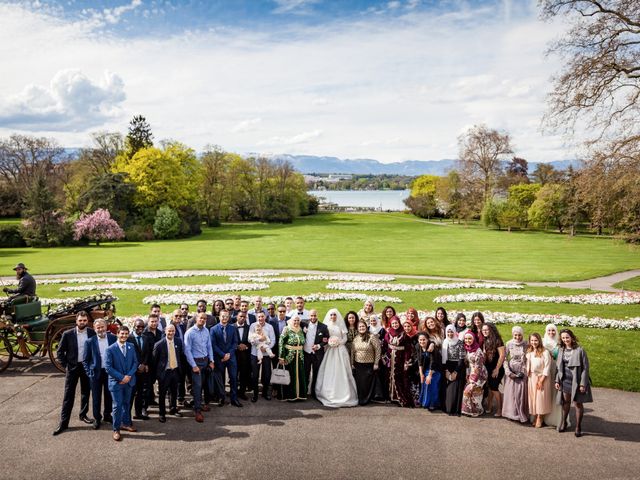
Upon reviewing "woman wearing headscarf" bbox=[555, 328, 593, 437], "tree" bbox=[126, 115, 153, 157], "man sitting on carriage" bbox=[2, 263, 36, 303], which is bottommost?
"woman wearing headscarf" bbox=[555, 328, 593, 437]

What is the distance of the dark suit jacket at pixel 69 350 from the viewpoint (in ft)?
30.8

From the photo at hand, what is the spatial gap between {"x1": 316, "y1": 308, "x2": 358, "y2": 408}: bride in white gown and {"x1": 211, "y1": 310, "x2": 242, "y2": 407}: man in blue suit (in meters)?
1.94

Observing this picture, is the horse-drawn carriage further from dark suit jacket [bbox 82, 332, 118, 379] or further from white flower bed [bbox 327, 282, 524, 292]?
white flower bed [bbox 327, 282, 524, 292]

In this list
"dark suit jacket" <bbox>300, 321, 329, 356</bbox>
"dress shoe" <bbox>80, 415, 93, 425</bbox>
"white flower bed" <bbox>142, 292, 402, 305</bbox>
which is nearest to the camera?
"dress shoe" <bbox>80, 415, 93, 425</bbox>

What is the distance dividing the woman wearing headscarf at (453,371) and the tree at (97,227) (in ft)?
176

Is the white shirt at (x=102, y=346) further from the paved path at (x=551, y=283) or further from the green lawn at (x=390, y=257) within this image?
the green lawn at (x=390, y=257)

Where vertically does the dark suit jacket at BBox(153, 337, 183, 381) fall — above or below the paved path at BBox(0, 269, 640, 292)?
above

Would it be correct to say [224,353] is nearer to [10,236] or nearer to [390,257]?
[390,257]

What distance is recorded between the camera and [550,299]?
21.4 metres

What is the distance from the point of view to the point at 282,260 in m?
38.4

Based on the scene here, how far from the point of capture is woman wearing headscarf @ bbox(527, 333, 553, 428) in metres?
9.38

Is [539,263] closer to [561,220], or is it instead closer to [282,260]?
[282,260]

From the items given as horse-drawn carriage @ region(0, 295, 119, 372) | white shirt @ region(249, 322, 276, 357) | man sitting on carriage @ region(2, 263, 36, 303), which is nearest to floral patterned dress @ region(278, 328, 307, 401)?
white shirt @ region(249, 322, 276, 357)

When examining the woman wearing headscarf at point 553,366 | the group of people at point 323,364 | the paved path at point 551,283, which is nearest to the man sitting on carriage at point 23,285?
the group of people at point 323,364
